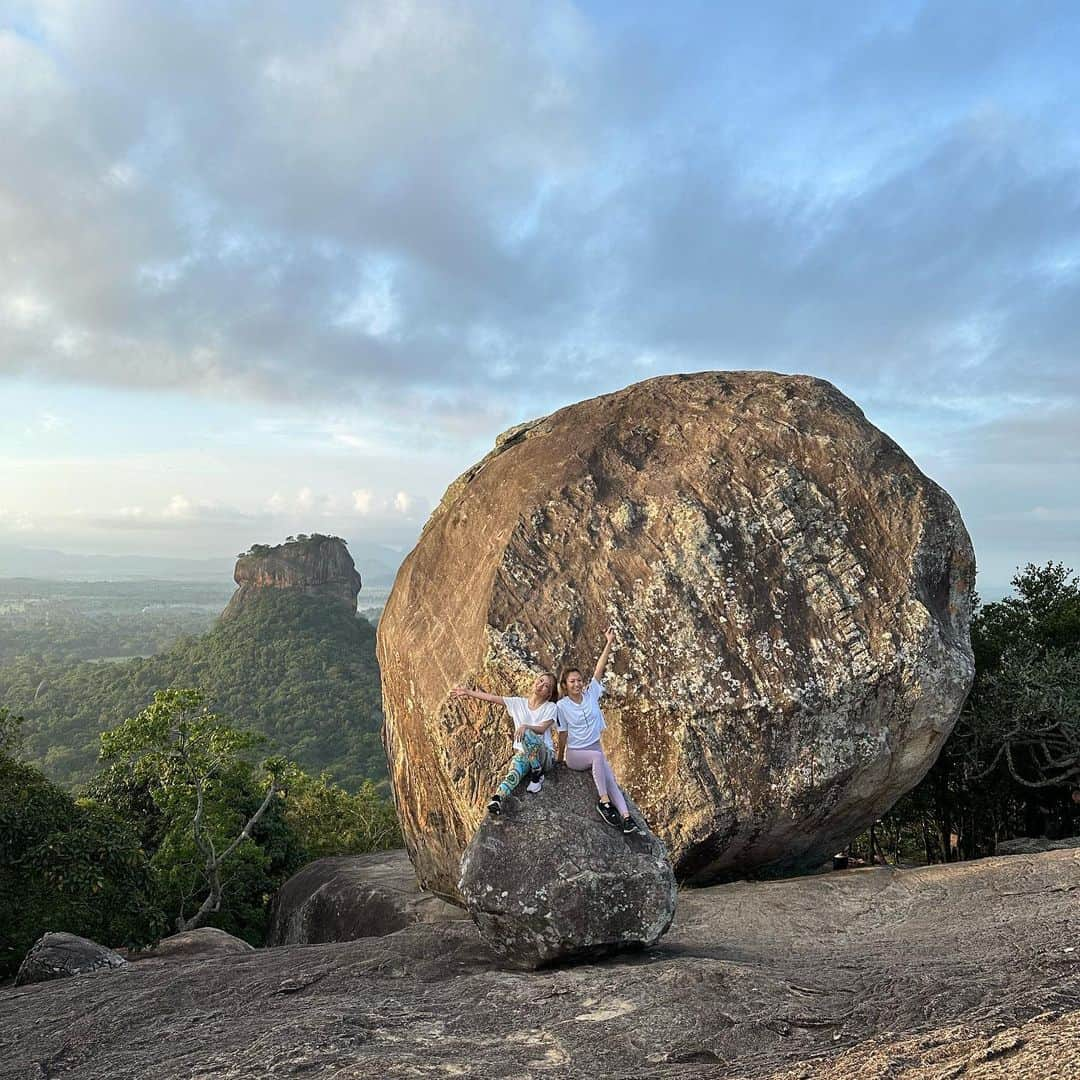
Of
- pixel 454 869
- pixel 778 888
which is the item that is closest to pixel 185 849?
pixel 454 869

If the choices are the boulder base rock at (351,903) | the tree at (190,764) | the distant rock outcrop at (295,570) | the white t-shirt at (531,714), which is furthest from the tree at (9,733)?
the distant rock outcrop at (295,570)

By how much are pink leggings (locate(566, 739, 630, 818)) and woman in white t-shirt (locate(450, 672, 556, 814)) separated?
0.23 m

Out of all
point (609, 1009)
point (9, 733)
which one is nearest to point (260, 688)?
point (9, 733)

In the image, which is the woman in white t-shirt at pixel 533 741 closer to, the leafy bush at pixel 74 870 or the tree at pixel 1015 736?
the leafy bush at pixel 74 870

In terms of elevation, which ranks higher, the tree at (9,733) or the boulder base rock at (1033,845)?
the tree at (9,733)

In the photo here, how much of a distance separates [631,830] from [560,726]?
3.92 feet

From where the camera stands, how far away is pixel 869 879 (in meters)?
12.4

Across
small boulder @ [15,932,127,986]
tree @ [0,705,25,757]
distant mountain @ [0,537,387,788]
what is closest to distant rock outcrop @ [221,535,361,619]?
distant mountain @ [0,537,387,788]

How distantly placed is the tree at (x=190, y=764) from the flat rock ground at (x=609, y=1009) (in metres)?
11.8

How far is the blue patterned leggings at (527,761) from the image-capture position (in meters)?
8.66

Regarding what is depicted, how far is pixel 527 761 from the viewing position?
8.74 m

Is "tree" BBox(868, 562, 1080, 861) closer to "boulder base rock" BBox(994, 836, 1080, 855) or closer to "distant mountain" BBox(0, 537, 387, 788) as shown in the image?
"boulder base rock" BBox(994, 836, 1080, 855)

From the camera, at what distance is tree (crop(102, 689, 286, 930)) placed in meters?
21.0

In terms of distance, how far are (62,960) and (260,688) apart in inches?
1935
